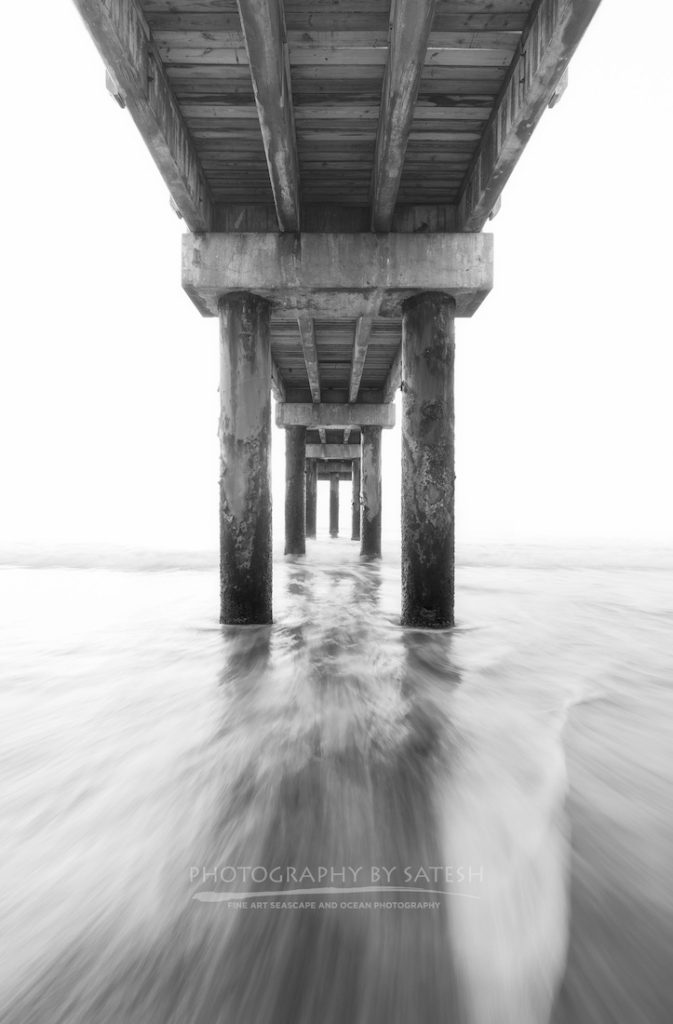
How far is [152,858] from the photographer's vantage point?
1681 mm

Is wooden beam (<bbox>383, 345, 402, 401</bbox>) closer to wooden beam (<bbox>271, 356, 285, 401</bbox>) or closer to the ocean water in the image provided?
wooden beam (<bbox>271, 356, 285, 401</bbox>)

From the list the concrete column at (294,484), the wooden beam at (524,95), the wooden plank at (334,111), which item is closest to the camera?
the wooden beam at (524,95)

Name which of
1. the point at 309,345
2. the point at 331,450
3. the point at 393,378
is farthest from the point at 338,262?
the point at 331,450

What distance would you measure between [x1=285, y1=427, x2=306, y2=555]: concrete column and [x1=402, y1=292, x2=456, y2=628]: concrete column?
22.7 ft

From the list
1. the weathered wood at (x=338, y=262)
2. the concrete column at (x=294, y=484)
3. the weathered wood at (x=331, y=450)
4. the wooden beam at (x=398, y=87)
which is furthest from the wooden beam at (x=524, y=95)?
the weathered wood at (x=331, y=450)

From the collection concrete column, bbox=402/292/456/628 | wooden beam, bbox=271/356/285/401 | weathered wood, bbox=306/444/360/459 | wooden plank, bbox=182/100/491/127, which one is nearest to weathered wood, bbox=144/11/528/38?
wooden plank, bbox=182/100/491/127

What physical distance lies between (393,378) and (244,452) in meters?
6.12

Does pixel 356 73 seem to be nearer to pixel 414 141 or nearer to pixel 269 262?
pixel 414 141

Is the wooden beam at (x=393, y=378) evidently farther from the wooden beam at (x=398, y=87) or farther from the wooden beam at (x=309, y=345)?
the wooden beam at (x=398, y=87)

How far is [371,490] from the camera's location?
39.2 ft

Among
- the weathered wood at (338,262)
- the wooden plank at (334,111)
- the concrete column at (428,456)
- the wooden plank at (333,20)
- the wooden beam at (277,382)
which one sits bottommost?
the concrete column at (428,456)

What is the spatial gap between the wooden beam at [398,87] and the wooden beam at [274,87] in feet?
1.98

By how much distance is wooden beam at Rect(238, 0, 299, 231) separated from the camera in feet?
8.37

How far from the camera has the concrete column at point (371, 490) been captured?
11773 millimetres
